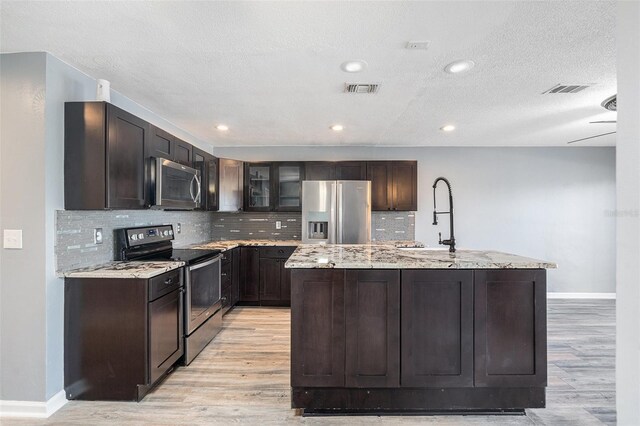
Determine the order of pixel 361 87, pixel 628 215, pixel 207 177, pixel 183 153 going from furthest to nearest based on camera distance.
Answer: pixel 207 177 < pixel 183 153 < pixel 361 87 < pixel 628 215

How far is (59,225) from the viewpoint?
2.22 m

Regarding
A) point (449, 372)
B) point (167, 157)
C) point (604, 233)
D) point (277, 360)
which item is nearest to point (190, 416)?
point (277, 360)

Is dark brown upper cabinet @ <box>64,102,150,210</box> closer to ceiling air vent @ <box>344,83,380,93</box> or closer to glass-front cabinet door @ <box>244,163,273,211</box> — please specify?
ceiling air vent @ <box>344,83,380,93</box>

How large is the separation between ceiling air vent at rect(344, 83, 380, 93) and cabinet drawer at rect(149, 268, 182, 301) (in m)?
2.10

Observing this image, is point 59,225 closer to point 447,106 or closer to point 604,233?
point 447,106

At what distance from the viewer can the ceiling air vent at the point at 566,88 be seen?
2.68 meters

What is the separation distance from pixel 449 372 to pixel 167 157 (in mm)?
2970

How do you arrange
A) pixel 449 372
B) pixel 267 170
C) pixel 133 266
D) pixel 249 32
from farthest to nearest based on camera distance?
pixel 267 170
pixel 133 266
pixel 449 372
pixel 249 32

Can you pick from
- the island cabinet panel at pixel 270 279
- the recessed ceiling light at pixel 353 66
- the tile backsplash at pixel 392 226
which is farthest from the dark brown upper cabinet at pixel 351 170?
the recessed ceiling light at pixel 353 66

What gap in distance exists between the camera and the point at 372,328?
2154 millimetres

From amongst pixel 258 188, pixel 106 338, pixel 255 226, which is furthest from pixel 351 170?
pixel 106 338

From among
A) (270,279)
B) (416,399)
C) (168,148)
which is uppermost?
(168,148)

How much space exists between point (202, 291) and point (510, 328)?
262cm

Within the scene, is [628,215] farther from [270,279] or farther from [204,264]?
[270,279]
